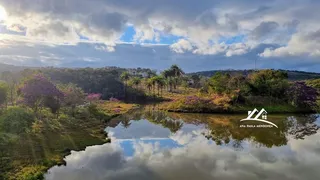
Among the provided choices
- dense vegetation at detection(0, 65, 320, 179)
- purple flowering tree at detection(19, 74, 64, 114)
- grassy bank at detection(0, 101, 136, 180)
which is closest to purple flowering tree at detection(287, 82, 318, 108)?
dense vegetation at detection(0, 65, 320, 179)

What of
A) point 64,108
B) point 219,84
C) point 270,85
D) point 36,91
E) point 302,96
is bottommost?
point 64,108

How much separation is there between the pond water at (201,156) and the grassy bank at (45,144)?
1028 mm

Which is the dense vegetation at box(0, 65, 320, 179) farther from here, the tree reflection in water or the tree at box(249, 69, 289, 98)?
the tree reflection in water

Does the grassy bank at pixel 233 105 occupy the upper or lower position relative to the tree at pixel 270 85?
lower

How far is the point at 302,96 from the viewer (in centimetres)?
5431

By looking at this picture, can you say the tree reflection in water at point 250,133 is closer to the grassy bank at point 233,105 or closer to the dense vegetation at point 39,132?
the dense vegetation at point 39,132

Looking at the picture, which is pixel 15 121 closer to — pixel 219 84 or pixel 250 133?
pixel 250 133

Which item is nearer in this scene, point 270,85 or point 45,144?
point 45,144

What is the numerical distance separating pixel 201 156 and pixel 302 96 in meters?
40.2

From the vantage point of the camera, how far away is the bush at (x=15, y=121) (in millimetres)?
24141

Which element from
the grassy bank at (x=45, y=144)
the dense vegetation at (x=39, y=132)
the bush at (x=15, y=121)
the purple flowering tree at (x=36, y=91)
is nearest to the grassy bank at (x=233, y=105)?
the dense vegetation at (x=39, y=132)

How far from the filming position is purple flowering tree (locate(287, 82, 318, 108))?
54156mm

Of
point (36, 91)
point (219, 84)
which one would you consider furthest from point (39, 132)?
point (219, 84)

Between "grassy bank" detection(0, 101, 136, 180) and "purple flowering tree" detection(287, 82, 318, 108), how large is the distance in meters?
38.0
